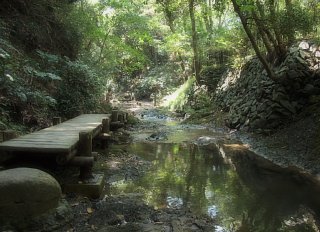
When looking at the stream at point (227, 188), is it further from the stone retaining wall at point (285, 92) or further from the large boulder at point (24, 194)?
the stone retaining wall at point (285, 92)

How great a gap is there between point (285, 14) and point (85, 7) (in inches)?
386

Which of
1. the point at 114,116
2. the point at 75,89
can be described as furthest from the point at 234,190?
the point at 75,89

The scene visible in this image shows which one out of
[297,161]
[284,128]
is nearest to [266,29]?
[284,128]

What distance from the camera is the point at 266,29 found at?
1123cm

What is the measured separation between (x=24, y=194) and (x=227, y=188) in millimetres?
4050

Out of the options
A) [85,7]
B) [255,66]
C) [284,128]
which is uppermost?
[85,7]

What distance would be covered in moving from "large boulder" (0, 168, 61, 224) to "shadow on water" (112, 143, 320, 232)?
2006mm

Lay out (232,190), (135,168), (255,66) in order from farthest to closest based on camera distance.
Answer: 1. (255,66)
2. (135,168)
3. (232,190)

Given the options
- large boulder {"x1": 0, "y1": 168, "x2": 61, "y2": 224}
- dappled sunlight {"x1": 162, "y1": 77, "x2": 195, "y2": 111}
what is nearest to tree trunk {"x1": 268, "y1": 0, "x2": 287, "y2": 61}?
dappled sunlight {"x1": 162, "y1": 77, "x2": 195, "y2": 111}

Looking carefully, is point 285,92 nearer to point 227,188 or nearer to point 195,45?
point 227,188

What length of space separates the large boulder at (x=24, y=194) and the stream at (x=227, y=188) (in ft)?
6.37

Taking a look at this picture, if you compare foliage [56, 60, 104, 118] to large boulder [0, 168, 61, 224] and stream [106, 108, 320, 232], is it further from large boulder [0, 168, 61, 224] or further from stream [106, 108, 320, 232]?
large boulder [0, 168, 61, 224]

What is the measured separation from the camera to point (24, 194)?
4062 millimetres

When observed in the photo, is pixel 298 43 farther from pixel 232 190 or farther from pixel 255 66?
pixel 232 190
